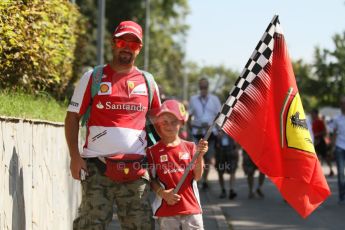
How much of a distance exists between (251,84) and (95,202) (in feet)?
4.93

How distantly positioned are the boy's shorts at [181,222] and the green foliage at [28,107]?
1.48m

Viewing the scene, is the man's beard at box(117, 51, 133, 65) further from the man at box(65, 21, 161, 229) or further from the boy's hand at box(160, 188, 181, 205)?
the boy's hand at box(160, 188, 181, 205)

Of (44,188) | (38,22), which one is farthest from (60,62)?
(44,188)

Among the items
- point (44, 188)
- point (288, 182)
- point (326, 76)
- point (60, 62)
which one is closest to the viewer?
point (288, 182)

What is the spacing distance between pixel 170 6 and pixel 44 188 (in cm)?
5286

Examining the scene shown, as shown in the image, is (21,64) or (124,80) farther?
(21,64)

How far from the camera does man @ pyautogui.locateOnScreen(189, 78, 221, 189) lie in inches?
628

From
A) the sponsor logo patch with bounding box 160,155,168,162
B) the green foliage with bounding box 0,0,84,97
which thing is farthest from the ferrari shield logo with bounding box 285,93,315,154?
the green foliage with bounding box 0,0,84,97

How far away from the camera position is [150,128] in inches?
266

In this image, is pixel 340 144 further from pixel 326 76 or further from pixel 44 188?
pixel 326 76

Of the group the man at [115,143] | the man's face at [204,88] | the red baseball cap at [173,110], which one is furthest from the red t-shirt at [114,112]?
the man's face at [204,88]

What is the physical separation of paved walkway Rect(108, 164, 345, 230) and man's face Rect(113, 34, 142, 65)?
4899 millimetres

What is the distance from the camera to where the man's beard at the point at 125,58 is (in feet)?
21.2

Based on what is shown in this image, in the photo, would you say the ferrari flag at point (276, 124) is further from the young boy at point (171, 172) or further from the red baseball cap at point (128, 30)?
the red baseball cap at point (128, 30)
